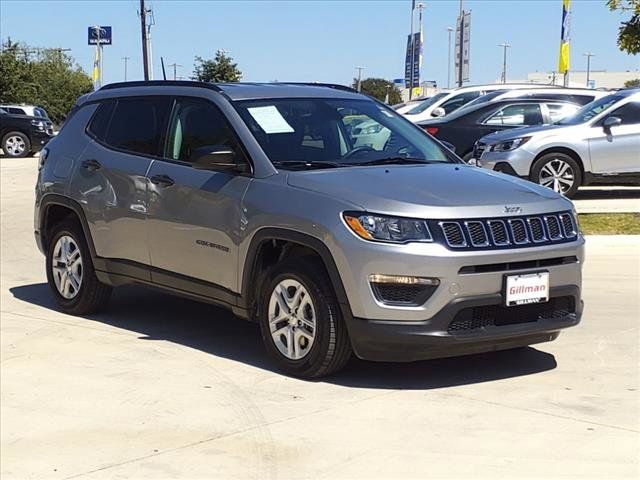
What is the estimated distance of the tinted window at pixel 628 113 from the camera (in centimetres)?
1416

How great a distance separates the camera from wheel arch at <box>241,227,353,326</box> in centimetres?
520

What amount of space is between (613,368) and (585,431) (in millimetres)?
1254

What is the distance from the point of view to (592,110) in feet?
47.8

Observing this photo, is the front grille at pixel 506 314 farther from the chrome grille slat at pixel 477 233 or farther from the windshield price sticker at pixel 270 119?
the windshield price sticker at pixel 270 119

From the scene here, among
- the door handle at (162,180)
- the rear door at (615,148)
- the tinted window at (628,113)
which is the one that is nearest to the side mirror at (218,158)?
the door handle at (162,180)

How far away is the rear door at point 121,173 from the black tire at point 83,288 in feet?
0.81

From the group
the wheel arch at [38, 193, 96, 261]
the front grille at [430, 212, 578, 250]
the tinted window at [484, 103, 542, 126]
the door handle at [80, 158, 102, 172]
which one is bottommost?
the wheel arch at [38, 193, 96, 261]

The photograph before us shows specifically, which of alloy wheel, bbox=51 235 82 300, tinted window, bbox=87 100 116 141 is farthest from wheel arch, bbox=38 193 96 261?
tinted window, bbox=87 100 116 141

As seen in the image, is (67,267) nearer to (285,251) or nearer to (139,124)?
(139,124)

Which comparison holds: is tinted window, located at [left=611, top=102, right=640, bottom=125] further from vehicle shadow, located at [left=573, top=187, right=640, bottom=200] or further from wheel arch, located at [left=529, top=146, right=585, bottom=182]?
vehicle shadow, located at [left=573, top=187, right=640, bottom=200]

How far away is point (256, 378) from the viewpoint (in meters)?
5.66

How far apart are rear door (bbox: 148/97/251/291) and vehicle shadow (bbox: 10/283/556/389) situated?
1.74 feet

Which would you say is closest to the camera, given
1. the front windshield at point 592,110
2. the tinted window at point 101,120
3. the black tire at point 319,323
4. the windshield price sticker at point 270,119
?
the black tire at point 319,323

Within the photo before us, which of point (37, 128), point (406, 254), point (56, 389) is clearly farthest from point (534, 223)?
point (37, 128)
